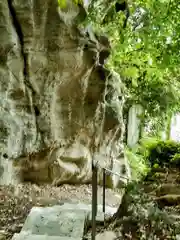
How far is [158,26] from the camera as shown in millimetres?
3529

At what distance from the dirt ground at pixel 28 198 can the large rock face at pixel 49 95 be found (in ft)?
0.86

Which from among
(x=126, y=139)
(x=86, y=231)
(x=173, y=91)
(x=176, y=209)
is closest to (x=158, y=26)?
(x=176, y=209)

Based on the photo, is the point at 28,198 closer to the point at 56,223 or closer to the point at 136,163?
the point at 56,223

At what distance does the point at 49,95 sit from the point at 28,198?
6.68 ft

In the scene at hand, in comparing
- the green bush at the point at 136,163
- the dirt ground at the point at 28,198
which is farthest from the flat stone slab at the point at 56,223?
the green bush at the point at 136,163

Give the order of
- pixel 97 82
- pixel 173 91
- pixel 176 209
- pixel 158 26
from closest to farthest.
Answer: pixel 176 209 < pixel 158 26 < pixel 97 82 < pixel 173 91

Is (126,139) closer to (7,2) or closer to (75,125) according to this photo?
(75,125)

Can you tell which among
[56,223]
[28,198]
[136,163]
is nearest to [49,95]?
[28,198]

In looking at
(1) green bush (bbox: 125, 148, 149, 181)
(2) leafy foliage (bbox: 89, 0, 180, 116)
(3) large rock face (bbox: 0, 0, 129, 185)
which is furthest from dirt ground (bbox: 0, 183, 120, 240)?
(2) leafy foliage (bbox: 89, 0, 180, 116)

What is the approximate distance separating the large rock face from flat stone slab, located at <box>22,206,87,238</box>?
73.4 inches

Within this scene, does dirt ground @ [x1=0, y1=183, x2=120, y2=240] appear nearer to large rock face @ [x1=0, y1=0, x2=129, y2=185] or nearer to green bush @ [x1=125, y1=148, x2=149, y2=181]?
large rock face @ [x1=0, y1=0, x2=129, y2=185]

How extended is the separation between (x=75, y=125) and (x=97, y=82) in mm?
1049

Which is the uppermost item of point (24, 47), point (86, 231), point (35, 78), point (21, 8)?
point (21, 8)

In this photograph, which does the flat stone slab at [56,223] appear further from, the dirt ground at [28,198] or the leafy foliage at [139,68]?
the leafy foliage at [139,68]
